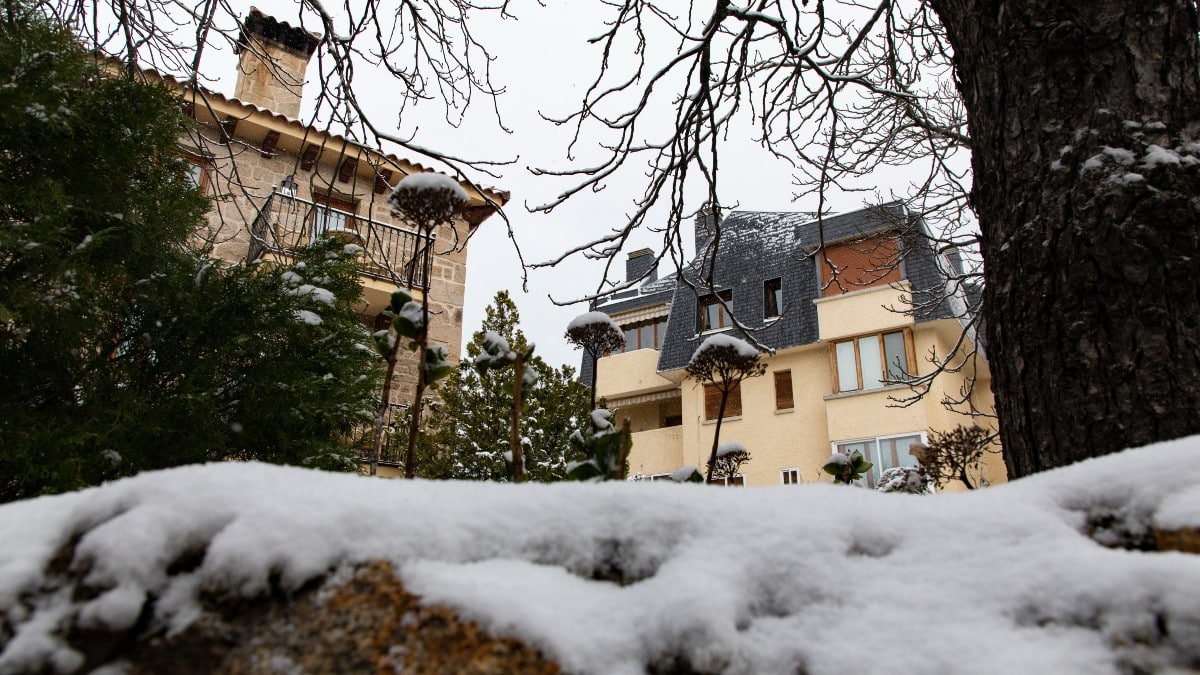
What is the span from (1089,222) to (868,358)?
1458cm

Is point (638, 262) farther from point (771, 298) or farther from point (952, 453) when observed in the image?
point (952, 453)

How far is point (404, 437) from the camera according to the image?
25.0 feet

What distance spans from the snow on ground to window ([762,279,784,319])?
1704 centimetres

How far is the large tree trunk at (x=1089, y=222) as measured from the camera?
5.06 ft

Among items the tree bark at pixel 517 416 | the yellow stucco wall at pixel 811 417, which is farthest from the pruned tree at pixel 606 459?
the yellow stucco wall at pixel 811 417

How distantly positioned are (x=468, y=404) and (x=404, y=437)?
4.62 meters

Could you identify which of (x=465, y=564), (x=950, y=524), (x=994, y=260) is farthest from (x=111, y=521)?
(x=994, y=260)

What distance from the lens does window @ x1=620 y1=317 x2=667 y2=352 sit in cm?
2002

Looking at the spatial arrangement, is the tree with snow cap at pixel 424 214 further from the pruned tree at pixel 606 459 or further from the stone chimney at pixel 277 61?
the stone chimney at pixel 277 61

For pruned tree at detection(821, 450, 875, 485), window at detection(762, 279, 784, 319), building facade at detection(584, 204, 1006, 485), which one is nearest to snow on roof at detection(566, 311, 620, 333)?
pruned tree at detection(821, 450, 875, 485)

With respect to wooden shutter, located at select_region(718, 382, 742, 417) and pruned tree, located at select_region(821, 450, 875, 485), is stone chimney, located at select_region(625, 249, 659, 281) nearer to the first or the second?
wooden shutter, located at select_region(718, 382, 742, 417)

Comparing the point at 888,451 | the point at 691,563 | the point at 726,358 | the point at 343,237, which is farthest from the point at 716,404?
the point at 691,563

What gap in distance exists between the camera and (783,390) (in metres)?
16.8

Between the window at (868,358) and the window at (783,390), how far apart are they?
1300 millimetres
